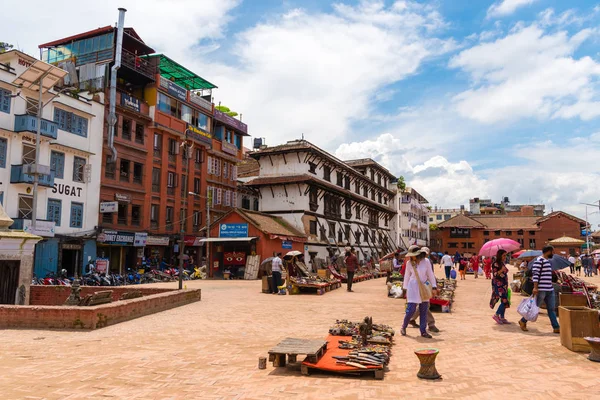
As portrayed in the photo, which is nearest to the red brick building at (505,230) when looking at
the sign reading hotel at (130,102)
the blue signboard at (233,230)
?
the blue signboard at (233,230)

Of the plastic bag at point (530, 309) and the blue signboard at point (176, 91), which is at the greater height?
the blue signboard at point (176, 91)

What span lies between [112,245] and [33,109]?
31.1 feet

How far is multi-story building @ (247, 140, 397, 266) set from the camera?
3659cm

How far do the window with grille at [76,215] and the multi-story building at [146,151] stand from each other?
134 centimetres

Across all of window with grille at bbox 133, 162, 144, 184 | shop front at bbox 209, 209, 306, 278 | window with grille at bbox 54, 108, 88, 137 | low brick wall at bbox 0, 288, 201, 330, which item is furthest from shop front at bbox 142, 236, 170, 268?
low brick wall at bbox 0, 288, 201, 330

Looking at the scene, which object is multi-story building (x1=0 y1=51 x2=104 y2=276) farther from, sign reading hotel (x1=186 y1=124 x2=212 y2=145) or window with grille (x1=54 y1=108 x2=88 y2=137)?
sign reading hotel (x1=186 y1=124 x2=212 y2=145)

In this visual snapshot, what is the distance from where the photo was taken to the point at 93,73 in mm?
30469

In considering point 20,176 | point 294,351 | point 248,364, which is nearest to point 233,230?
point 20,176

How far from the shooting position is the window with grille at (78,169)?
27312 mm

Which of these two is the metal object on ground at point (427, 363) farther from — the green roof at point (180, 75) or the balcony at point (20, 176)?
the green roof at point (180, 75)

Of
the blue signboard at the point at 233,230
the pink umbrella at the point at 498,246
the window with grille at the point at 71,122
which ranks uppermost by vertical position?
the window with grille at the point at 71,122

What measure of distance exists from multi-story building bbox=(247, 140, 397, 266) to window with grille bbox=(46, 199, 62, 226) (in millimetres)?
15687

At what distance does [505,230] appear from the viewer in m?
75.9

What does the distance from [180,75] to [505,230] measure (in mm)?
60079
